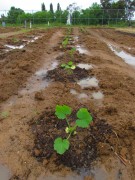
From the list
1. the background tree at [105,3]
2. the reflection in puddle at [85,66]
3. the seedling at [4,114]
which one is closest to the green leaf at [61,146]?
the seedling at [4,114]

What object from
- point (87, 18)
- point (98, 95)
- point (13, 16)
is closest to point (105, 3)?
point (87, 18)

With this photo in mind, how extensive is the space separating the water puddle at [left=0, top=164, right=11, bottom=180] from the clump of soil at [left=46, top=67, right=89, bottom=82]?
3.69 m

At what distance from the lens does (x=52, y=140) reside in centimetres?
369

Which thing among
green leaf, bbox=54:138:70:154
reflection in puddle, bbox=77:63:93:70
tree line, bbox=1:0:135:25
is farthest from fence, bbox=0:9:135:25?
green leaf, bbox=54:138:70:154

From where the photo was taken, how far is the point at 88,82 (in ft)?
22.1

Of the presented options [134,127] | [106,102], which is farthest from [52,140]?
[106,102]

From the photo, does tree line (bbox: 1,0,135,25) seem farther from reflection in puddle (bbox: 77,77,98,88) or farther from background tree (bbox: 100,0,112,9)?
reflection in puddle (bbox: 77,77,98,88)

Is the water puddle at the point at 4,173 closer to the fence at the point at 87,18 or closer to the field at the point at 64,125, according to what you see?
the field at the point at 64,125

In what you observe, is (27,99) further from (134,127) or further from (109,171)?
(109,171)

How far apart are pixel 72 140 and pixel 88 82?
3.21m

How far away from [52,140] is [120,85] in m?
3.13

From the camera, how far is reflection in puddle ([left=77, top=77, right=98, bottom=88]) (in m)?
Answer: 6.47

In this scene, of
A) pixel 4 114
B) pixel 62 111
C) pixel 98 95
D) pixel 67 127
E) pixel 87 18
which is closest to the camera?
pixel 62 111

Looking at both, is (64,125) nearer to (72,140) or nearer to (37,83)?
(72,140)
